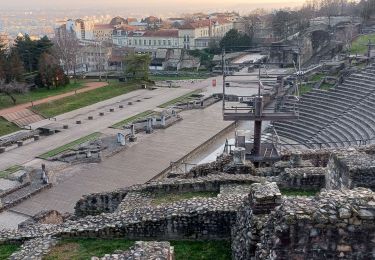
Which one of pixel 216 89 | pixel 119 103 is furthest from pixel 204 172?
pixel 216 89

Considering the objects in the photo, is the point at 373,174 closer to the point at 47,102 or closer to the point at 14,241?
the point at 14,241

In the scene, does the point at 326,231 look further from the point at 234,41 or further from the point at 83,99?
the point at 234,41

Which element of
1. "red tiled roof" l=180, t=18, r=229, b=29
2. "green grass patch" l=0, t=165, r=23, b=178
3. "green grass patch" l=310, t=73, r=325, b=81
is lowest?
"green grass patch" l=0, t=165, r=23, b=178

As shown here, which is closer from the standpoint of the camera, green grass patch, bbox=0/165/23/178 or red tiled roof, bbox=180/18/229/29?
green grass patch, bbox=0/165/23/178

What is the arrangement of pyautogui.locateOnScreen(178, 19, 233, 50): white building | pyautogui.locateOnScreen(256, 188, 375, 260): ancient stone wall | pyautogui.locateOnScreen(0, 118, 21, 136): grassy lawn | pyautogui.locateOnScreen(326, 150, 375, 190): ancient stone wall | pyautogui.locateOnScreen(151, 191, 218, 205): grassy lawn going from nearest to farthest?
pyautogui.locateOnScreen(256, 188, 375, 260): ancient stone wall < pyautogui.locateOnScreen(326, 150, 375, 190): ancient stone wall < pyautogui.locateOnScreen(151, 191, 218, 205): grassy lawn < pyautogui.locateOnScreen(0, 118, 21, 136): grassy lawn < pyautogui.locateOnScreen(178, 19, 233, 50): white building

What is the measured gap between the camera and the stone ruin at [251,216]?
638cm

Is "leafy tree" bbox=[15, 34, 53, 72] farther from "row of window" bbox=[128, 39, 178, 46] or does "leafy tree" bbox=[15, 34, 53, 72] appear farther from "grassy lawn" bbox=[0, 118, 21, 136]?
"row of window" bbox=[128, 39, 178, 46]

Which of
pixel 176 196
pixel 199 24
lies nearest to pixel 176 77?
pixel 199 24

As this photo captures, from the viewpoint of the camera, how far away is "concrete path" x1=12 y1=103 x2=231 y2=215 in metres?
23.0

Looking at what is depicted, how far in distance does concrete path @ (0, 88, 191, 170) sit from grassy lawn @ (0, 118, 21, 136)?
64.3 inches

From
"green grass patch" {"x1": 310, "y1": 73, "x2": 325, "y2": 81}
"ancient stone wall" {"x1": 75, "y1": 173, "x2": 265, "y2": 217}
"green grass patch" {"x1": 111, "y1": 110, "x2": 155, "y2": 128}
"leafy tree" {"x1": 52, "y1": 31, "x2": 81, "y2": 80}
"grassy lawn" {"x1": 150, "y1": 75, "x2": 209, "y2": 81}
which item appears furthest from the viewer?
"grassy lawn" {"x1": 150, "y1": 75, "x2": 209, "y2": 81}

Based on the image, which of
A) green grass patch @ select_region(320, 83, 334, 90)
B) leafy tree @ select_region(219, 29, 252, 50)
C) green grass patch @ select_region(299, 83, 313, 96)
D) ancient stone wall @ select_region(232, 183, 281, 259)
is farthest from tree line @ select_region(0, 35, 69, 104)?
ancient stone wall @ select_region(232, 183, 281, 259)

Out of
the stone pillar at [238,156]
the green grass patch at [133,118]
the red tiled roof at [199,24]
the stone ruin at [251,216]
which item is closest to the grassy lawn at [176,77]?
the green grass patch at [133,118]

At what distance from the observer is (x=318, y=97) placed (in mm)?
29609
